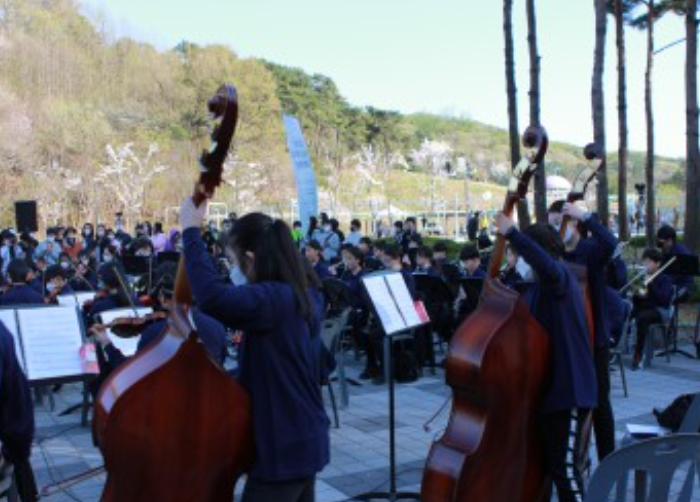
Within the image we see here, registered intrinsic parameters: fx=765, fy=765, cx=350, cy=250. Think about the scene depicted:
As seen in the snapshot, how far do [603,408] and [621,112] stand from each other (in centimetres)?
1509

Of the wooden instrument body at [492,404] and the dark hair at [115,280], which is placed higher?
the dark hair at [115,280]

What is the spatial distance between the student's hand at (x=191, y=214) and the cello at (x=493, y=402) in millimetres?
1584

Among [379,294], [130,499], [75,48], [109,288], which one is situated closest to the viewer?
[130,499]

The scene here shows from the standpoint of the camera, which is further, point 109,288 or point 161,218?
point 161,218

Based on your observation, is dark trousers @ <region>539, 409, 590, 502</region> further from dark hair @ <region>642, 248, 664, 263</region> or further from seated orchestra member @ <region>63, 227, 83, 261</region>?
seated orchestra member @ <region>63, 227, 83, 261</region>

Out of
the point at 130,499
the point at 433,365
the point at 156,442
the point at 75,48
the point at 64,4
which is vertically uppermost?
the point at 64,4

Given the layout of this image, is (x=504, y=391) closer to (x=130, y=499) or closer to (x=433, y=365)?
(x=130, y=499)

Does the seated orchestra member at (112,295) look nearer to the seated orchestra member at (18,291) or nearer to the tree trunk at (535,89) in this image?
the seated orchestra member at (18,291)

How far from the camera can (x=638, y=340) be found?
380 inches

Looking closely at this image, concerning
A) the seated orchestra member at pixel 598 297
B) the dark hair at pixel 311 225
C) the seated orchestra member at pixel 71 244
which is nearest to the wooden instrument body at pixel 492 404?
the seated orchestra member at pixel 598 297

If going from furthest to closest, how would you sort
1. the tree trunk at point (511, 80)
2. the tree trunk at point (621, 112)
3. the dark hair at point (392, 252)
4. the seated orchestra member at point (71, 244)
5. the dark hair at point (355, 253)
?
the tree trunk at point (621, 112) < the seated orchestra member at point (71, 244) < the tree trunk at point (511, 80) < the dark hair at point (355, 253) < the dark hair at point (392, 252)

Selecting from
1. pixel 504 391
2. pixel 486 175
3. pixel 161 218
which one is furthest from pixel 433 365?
pixel 486 175

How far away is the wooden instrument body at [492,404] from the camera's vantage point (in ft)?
12.1

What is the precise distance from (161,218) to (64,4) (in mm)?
17577
